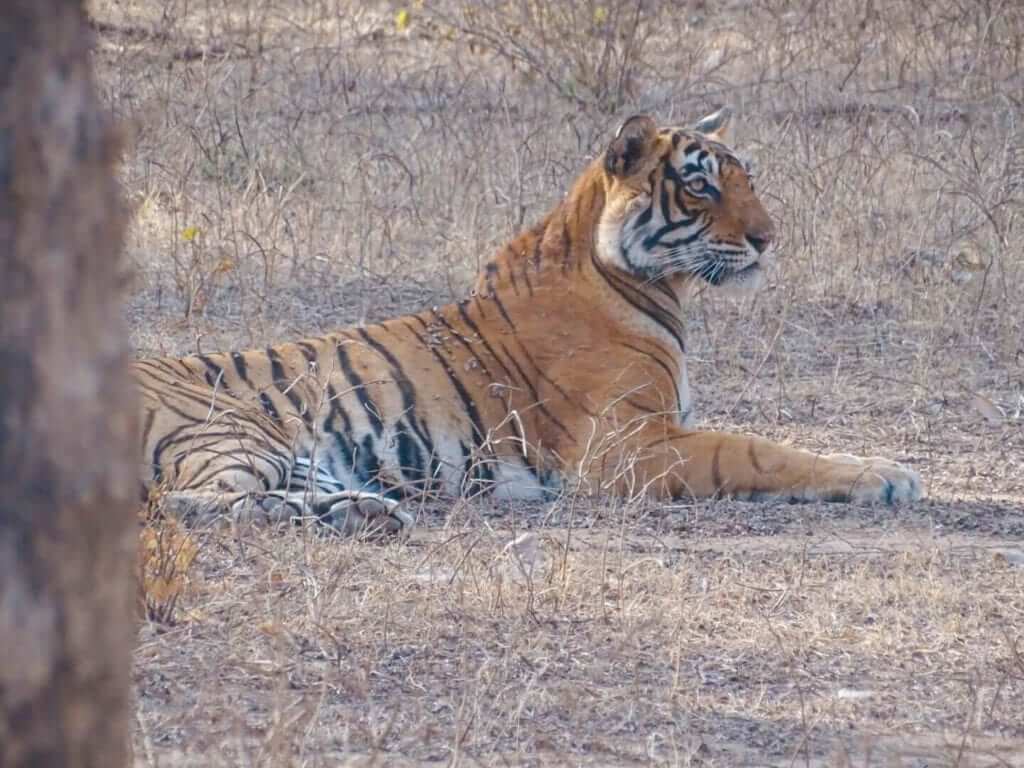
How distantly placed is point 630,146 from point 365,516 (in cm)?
163

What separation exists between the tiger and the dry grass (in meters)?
0.17

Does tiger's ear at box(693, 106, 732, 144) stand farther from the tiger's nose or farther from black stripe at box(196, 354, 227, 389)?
black stripe at box(196, 354, 227, 389)

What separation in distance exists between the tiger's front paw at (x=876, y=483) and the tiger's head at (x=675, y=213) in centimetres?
77

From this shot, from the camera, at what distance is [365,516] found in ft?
14.8

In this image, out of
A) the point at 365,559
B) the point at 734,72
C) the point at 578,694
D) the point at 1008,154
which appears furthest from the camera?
the point at 734,72

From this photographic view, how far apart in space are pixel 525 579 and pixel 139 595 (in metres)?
0.84

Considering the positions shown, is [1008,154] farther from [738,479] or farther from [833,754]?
[833,754]

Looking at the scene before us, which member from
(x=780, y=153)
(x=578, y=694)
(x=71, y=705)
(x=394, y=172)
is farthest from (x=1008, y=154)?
(x=71, y=705)

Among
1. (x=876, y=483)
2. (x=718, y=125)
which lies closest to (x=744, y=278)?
(x=718, y=125)

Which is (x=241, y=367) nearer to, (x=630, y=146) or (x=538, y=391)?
(x=538, y=391)

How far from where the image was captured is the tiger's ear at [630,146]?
550cm

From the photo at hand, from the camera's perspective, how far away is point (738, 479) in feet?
16.7

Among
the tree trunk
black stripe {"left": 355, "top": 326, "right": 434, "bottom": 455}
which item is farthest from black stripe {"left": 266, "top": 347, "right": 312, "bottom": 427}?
the tree trunk

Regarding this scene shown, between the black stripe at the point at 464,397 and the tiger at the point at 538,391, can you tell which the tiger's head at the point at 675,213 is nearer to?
the tiger at the point at 538,391
